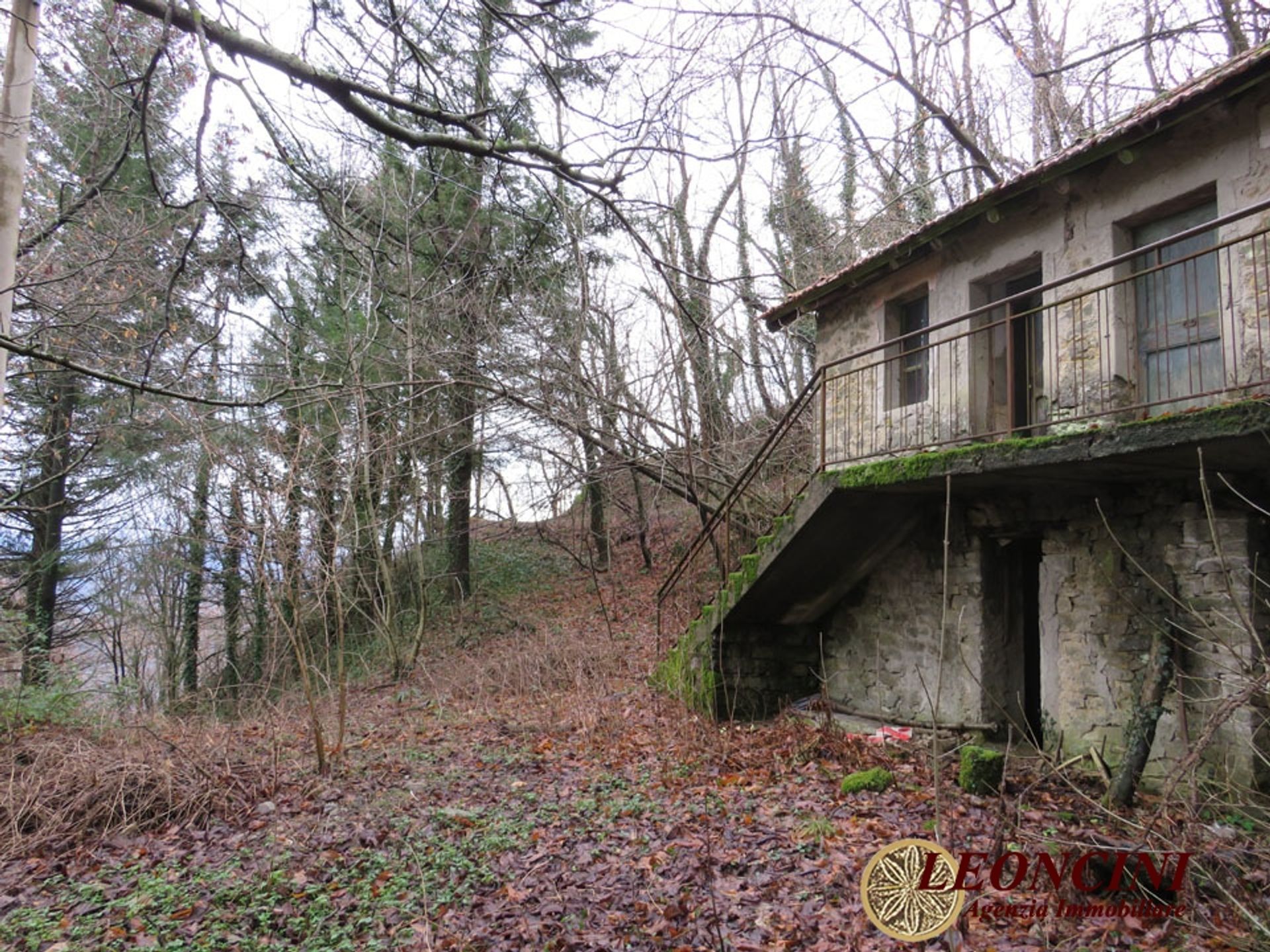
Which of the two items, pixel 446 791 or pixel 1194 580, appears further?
pixel 446 791

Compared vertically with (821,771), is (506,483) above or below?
above

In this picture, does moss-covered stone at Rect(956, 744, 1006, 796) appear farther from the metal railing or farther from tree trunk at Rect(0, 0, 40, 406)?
tree trunk at Rect(0, 0, 40, 406)

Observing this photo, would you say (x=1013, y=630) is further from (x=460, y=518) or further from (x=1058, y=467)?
(x=460, y=518)

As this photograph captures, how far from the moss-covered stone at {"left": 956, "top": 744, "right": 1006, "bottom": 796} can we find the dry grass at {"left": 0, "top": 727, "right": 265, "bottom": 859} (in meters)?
6.17

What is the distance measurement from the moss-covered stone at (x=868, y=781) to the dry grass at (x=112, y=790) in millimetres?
5246

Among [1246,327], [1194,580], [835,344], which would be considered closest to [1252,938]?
[1194,580]

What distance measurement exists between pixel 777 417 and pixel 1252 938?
38.8ft

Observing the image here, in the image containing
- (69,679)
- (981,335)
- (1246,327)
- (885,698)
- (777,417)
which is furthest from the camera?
(777,417)

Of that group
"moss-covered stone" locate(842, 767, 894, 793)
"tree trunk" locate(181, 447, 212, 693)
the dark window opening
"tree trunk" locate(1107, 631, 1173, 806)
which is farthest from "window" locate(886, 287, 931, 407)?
"tree trunk" locate(181, 447, 212, 693)

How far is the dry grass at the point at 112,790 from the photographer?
579cm

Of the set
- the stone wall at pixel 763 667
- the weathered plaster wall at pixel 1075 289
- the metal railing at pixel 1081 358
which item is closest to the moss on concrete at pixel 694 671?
the stone wall at pixel 763 667

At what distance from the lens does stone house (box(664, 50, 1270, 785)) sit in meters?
5.44

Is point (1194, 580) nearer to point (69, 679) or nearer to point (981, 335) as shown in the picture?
point (981, 335)

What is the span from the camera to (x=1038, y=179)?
21.9ft
